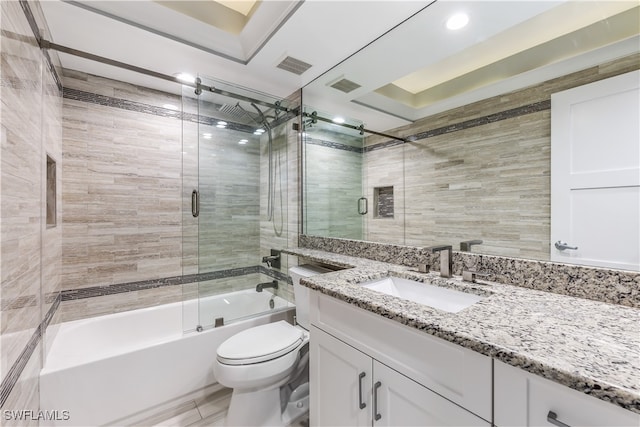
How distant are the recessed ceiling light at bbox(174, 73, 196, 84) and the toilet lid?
2040 mm

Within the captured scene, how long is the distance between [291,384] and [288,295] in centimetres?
74

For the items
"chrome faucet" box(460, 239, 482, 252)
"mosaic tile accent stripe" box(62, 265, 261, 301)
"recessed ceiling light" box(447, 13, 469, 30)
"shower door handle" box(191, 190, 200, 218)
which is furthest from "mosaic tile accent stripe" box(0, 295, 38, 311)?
"recessed ceiling light" box(447, 13, 469, 30)

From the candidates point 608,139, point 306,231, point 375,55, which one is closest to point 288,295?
point 306,231

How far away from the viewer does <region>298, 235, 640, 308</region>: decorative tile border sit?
33.6 inches

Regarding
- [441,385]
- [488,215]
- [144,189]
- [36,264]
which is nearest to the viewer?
[441,385]

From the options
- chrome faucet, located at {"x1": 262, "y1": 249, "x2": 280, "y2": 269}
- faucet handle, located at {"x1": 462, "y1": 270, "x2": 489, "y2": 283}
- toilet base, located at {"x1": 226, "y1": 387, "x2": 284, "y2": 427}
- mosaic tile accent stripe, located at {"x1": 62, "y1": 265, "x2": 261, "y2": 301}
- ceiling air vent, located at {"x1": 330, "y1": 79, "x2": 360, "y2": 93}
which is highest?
ceiling air vent, located at {"x1": 330, "y1": 79, "x2": 360, "y2": 93}

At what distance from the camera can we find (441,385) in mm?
732

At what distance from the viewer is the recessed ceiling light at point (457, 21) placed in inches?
53.0

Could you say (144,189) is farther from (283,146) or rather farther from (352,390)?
(352,390)

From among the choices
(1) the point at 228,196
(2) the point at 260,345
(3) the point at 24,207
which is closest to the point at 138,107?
(1) the point at 228,196

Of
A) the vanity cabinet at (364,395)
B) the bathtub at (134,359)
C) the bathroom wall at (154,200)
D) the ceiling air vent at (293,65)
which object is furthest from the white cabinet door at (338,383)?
the ceiling air vent at (293,65)

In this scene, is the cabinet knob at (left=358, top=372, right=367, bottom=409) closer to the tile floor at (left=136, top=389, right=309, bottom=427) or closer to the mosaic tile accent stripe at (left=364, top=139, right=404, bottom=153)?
the tile floor at (left=136, top=389, right=309, bottom=427)

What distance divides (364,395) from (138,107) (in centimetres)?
273

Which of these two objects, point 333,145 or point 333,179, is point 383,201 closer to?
point 333,179
